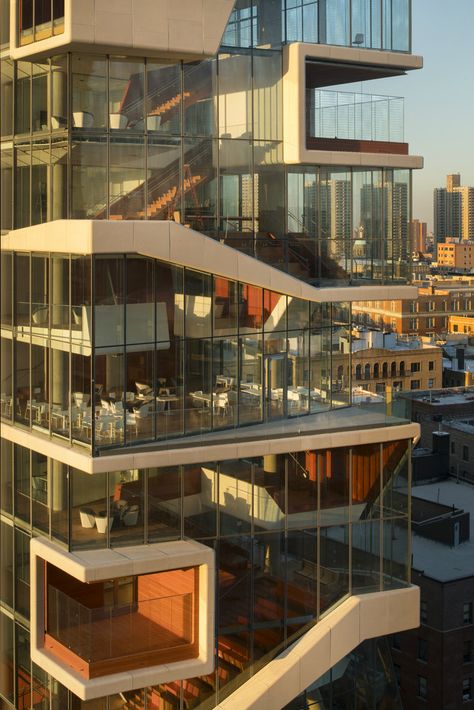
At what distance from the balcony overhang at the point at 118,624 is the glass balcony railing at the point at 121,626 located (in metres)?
0.02

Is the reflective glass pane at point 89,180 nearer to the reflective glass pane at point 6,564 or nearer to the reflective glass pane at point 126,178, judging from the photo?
the reflective glass pane at point 126,178

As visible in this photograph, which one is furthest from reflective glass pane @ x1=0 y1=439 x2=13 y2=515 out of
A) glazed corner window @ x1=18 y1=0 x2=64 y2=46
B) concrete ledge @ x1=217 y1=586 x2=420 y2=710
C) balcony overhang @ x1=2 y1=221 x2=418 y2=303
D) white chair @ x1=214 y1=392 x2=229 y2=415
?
glazed corner window @ x1=18 y1=0 x2=64 y2=46

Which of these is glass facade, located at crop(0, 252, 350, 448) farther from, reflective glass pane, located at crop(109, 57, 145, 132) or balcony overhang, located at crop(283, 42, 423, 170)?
balcony overhang, located at crop(283, 42, 423, 170)

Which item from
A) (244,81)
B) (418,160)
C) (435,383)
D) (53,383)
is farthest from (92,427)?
(435,383)

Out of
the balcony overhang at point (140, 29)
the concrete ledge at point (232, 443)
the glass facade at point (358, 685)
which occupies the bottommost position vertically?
the glass facade at point (358, 685)

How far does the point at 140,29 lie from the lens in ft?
80.6

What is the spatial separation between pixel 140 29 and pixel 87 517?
1001 cm

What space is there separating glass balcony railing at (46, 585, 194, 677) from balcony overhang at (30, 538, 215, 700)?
21mm

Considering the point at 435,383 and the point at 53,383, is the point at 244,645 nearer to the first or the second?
the point at 53,383

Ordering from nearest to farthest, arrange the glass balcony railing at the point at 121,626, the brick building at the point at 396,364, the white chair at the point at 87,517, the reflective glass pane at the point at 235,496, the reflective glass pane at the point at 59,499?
the glass balcony railing at the point at 121,626
the white chair at the point at 87,517
the reflective glass pane at the point at 59,499
the reflective glass pane at the point at 235,496
the brick building at the point at 396,364

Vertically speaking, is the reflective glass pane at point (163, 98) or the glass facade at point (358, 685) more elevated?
the reflective glass pane at point (163, 98)

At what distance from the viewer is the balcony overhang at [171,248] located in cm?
2420

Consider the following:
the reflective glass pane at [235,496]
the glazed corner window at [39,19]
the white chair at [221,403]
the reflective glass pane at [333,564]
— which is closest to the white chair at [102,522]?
the reflective glass pane at [235,496]

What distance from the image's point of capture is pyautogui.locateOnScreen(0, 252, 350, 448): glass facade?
2480 centimetres
